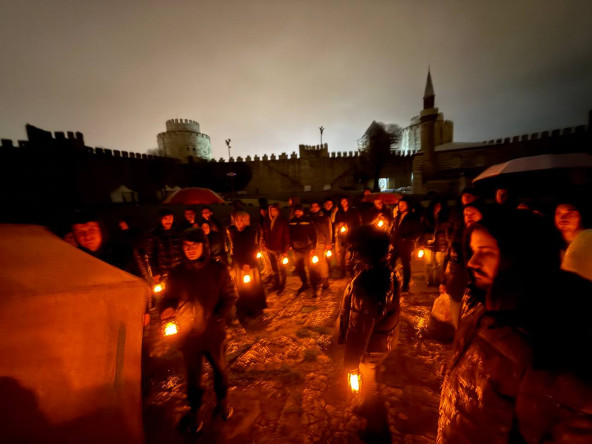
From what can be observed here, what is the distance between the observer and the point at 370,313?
73.7 inches

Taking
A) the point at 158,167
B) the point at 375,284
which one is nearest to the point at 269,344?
the point at 375,284

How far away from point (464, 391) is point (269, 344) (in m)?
3.11

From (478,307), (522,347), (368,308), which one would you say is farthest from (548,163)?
(522,347)

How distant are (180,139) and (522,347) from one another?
176 feet

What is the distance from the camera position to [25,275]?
1.14 meters

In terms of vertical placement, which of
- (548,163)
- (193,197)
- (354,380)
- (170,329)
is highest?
(548,163)

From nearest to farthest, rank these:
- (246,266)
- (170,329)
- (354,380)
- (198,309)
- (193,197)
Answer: (354,380) → (170,329) → (198,309) → (246,266) → (193,197)

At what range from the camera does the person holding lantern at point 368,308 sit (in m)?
1.88

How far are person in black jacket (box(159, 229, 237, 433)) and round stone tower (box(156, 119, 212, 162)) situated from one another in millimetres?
48403

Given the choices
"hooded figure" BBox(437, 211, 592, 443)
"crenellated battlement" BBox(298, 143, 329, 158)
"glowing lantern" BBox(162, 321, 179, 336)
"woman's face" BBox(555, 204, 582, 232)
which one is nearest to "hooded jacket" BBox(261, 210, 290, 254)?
"glowing lantern" BBox(162, 321, 179, 336)

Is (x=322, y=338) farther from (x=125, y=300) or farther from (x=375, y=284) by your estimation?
(x=125, y=300)

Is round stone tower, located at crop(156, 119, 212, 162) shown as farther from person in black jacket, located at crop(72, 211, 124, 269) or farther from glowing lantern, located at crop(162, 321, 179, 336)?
glowing lantern, located at crop(162, 321, 179, 336)

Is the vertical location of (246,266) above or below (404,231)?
below

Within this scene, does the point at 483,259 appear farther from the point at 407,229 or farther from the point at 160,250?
the point at 160,250
